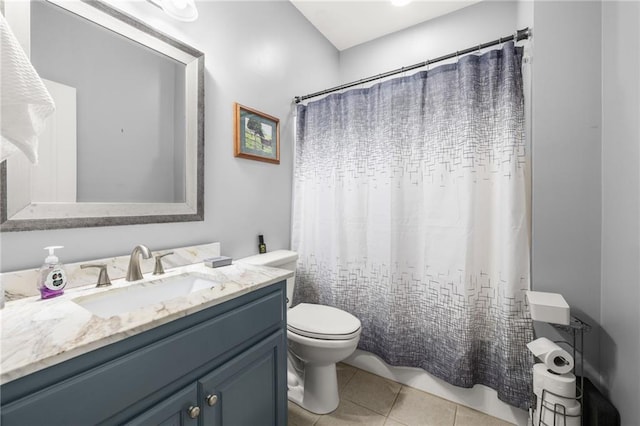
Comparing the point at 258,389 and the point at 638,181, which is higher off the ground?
the point at 638,181

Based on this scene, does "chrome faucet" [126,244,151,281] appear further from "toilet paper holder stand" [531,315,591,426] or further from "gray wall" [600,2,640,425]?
"gray wall" [600,2,640,425]

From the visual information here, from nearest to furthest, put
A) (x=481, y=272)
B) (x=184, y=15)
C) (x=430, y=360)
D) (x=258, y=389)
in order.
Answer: (x=258, y=389), (x=184, y=15), (x=481, y=272), (x=430, y=360)

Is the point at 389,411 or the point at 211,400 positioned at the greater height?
the point at 211,400

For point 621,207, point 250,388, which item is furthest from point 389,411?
point 621,207

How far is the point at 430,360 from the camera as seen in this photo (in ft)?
5.28

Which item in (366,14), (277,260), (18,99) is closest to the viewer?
(18,99)

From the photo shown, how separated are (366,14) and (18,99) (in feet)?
7.09

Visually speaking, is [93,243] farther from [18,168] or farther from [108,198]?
[18,168]

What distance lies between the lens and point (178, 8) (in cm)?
120

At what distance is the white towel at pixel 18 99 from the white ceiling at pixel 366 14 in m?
1.83

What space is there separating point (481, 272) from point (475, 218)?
0.29 metres

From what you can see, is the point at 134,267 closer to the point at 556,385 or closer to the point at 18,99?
the point at 18,99

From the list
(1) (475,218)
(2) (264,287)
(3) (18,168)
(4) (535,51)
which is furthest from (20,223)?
(4) (535,51)

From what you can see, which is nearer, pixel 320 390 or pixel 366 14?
pixel 320 390
